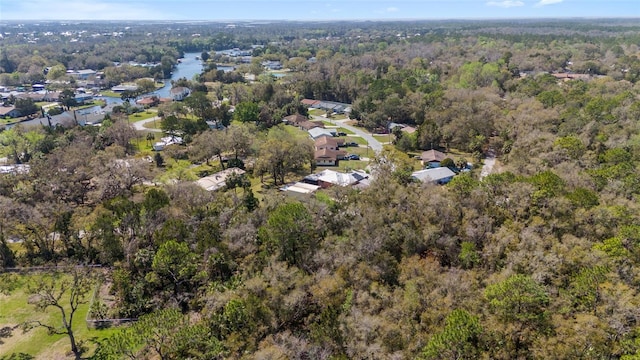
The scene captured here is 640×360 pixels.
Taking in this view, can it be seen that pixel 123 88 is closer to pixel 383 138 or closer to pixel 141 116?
pixel 141 116

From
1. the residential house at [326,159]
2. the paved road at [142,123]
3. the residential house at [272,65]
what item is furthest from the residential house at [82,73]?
the residential house at [326,159]

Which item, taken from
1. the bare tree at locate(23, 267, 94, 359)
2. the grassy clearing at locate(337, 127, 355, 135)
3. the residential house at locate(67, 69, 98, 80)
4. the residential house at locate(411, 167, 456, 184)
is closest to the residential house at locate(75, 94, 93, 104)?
the residential house at locate(67, 69, 98, 80)

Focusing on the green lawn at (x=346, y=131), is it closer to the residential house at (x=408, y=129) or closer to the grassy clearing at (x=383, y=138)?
the grassy clearing at (x=383, y=138)

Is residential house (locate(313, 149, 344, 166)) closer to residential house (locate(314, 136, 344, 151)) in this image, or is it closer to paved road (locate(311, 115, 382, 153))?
residential house (locate(314, 136, 344, 151))

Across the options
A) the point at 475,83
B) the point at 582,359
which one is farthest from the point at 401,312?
the point at 475,83

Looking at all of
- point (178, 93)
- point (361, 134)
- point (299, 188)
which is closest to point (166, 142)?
point (299, 188)
